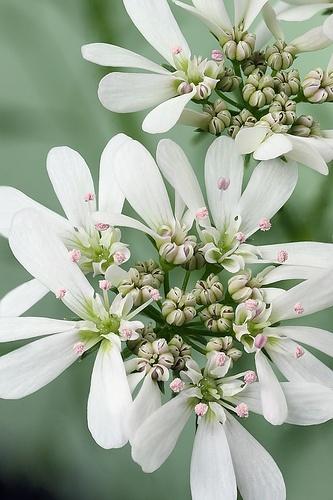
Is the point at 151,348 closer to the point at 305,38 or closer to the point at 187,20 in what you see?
the point at 305,38

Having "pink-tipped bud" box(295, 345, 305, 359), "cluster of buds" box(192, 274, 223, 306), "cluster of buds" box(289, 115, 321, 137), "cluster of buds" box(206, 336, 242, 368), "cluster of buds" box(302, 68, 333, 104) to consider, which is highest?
"cluster of buds" box(302, 68, 333, 104)

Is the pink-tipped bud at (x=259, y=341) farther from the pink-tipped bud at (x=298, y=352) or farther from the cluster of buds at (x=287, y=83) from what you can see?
the cluster of buds at (x=287, y=83)

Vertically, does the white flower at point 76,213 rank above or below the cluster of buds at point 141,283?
above

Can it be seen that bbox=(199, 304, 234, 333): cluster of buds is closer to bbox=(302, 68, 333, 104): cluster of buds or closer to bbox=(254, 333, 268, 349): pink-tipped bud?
bbox=(254, 333, 268, 349): pink-tipped bud

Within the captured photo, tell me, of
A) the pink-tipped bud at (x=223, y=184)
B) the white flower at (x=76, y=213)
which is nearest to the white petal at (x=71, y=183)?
the white flower at (x=76, y=213)

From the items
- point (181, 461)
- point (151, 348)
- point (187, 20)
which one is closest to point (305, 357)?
point (151, 348)

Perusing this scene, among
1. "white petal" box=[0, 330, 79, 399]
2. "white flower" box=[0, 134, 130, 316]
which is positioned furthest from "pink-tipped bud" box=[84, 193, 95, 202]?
"white petal" box=[0, 330, 79, 399]
